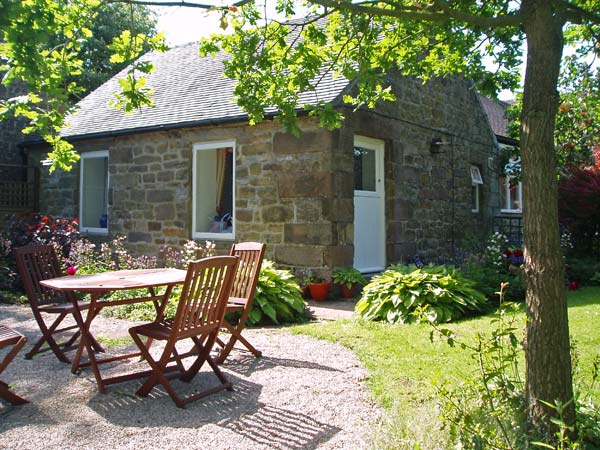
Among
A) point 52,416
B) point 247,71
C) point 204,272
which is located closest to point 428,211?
point 247,71

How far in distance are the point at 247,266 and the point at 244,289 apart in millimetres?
255

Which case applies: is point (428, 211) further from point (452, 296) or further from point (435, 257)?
point (452, 296)

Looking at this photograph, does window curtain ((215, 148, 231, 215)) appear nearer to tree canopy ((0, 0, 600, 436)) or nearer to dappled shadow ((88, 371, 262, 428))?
tree canopy ((0, 0, 600, 436))

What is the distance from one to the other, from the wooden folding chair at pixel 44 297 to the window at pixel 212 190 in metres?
5.06

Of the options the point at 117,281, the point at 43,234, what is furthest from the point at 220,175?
the point at 117,281

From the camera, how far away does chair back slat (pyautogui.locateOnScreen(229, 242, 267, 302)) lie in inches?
211

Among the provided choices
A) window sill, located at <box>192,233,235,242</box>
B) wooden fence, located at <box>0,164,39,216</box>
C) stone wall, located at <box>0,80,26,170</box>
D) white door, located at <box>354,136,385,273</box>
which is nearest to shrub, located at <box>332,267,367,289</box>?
white door, located at <box>354,136,385,273</box>

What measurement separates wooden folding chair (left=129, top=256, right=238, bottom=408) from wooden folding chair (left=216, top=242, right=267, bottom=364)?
23.2 inches

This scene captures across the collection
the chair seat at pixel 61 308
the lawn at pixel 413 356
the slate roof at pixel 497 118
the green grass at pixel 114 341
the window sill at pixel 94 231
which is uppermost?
the slate roof at pixel 497 118

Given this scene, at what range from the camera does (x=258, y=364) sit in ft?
16.6

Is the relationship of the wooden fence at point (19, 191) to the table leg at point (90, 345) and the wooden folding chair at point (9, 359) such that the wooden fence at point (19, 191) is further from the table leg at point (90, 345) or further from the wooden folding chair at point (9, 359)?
the wooden folding chair at point (9, 359)

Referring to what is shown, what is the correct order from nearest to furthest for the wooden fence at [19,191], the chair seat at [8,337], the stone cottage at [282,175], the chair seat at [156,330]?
the chair seat at [8,337] → the chair seat at [156,330] → the stone cottage at [282,175] → the wooden fence at [19,191]

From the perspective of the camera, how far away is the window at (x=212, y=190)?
10758 millimetres

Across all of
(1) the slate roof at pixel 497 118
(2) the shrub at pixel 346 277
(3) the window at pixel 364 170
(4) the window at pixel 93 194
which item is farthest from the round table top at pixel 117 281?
(1) the slate roof at pixel 497 118
